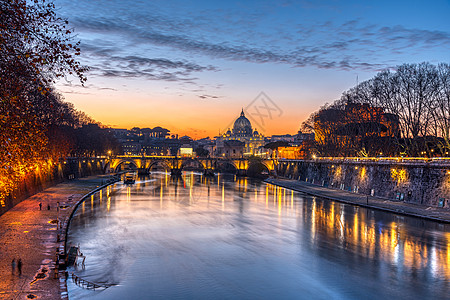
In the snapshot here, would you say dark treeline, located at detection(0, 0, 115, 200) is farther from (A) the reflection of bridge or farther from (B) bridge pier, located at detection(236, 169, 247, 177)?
(B) bridge pier, located at detection(236, 169, 247, 177)

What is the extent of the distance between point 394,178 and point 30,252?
155ft

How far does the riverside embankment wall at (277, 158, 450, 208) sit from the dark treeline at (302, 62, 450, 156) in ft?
16.1

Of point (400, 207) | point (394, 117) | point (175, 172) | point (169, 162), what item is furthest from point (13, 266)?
point (169, 162)

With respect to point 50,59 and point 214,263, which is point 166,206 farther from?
point 50,59

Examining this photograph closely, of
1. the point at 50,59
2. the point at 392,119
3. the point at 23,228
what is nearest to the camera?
the point at 50,59

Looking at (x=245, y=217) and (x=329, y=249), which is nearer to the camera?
(x=329, y=249)

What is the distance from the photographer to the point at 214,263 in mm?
30656

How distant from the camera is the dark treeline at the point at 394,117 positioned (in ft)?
201

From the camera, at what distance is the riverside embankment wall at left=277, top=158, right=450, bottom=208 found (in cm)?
4831

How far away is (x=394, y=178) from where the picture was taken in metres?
58.0

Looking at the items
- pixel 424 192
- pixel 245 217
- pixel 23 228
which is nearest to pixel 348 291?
pixel 23 228

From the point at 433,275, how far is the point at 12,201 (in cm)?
3887

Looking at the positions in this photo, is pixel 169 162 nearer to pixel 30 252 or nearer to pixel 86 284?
pixel 30 252

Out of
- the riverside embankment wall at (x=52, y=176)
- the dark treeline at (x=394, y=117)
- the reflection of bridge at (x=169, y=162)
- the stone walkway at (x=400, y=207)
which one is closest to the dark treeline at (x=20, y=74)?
the riverside embankment wall at (x=52, y=176)
